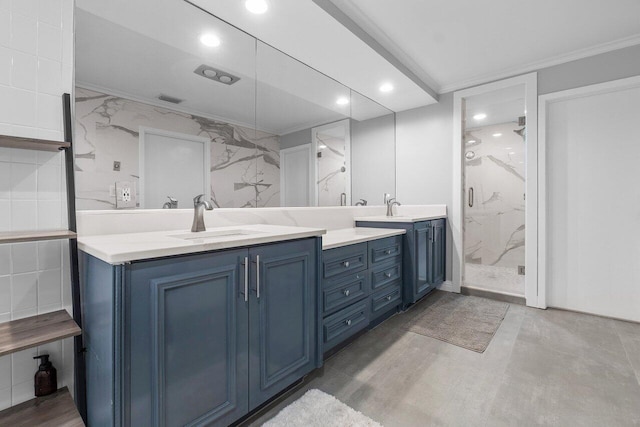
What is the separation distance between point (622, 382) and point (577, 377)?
0.22 meters

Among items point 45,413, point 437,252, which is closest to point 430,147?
point 437,252

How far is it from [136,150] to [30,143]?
0.50m

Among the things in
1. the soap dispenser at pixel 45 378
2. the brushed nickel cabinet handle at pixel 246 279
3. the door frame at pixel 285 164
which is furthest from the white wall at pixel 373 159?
the soap dispenser at pixel 45 378

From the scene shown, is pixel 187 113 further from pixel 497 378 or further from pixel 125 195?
pixel 497 378

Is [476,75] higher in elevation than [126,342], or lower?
higher

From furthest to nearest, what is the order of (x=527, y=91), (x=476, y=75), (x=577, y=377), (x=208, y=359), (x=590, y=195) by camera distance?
(x=476, y=75) < (x=527, y=91) < (x=590, y=195) < (x=577, y=377) < (x=208, y=359)

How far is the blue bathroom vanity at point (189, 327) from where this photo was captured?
990 mm

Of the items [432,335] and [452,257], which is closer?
[432,335]

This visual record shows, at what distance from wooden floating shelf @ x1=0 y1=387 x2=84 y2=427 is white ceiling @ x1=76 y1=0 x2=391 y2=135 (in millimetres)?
1433

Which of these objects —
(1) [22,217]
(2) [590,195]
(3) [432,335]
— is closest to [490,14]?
(2) [590,195]

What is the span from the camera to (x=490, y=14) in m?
2.16

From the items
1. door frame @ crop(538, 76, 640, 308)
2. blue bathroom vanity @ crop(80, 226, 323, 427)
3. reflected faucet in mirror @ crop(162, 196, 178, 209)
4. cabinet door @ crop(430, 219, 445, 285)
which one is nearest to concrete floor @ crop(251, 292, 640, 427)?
blue bathroom vanity @ crop(80, 226, 323, 427)

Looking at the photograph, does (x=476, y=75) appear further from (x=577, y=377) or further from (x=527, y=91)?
(x=577, y=377)

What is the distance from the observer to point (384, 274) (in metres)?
2.49
